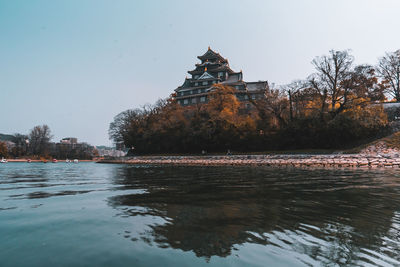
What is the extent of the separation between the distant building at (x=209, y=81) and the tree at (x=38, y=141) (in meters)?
48.4

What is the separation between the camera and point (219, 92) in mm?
42062

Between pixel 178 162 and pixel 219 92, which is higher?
pixel 219 92

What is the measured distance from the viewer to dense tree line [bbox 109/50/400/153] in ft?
102

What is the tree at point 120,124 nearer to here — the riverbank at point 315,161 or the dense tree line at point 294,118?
the dense tree line at point 294,118

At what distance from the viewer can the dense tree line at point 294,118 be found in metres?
31.0

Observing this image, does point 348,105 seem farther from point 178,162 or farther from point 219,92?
point 178,162

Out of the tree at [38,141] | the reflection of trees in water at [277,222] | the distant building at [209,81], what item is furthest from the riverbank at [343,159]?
the tree at [38,141]

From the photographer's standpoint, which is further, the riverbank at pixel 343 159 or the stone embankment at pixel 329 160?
the riverbank at pixel 343 159

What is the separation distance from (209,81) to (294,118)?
2704cm

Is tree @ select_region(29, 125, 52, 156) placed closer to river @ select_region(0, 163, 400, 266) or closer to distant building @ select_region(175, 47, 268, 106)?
distant building @ select_region(175, 47, 268, 106)

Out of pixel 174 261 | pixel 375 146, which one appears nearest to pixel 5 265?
pixel 174 261

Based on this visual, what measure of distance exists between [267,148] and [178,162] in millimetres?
13492

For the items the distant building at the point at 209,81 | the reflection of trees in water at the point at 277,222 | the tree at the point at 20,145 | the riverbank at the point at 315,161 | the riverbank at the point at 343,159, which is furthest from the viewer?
the tree at the point at 20,145

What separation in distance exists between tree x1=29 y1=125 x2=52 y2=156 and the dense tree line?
4688 cm
